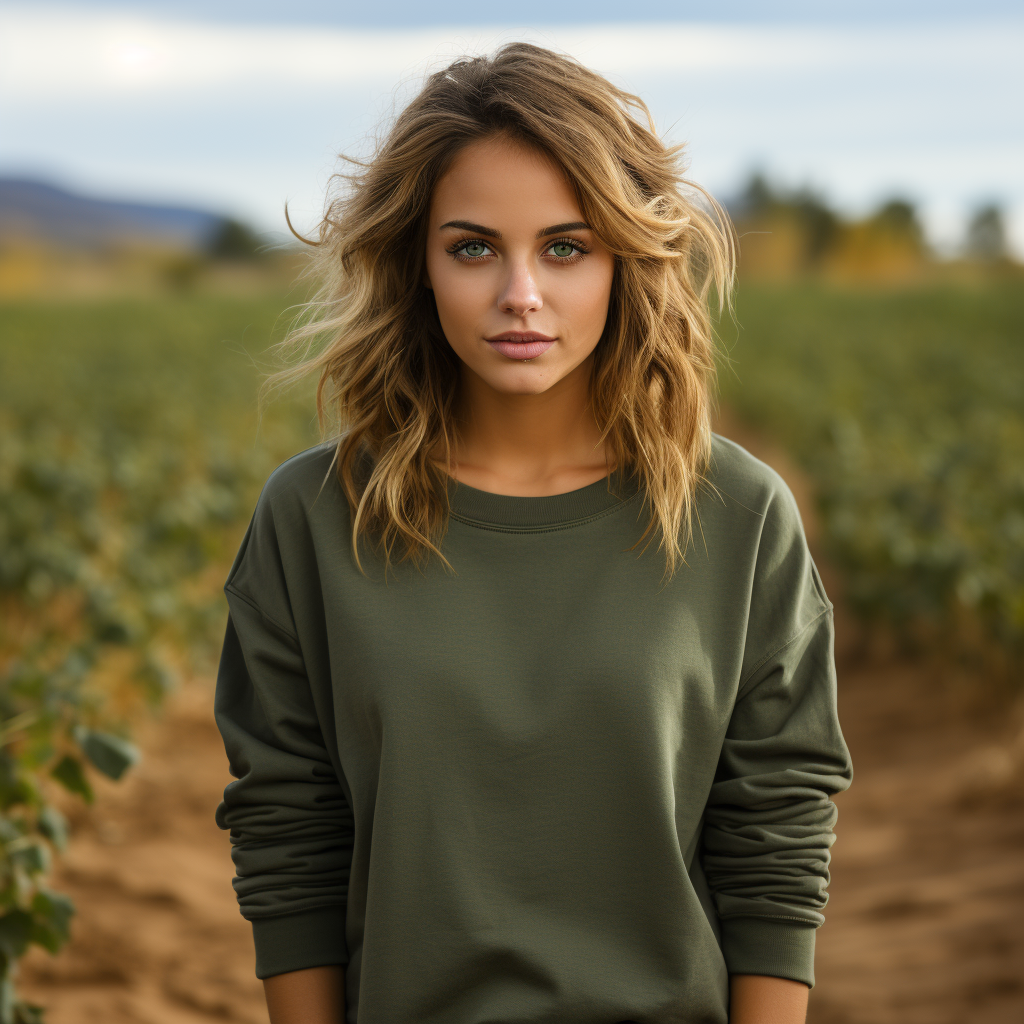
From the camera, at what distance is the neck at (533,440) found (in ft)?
4.97

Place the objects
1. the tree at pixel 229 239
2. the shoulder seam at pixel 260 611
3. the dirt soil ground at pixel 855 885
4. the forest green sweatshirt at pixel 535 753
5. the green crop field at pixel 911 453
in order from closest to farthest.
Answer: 1. the forest green sweatshirt at pixel 535 753
2. the shoulder seam at pixel 260 611
3. the dirt soil ground at pixel 855 885
4. the green crop field at pixel 911 453
5. the tree at pixel 229 239

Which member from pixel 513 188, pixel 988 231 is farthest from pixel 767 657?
pixel 988 231

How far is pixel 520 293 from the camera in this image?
1.36m

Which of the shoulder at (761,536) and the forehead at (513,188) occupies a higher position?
the forehead at (513,188)

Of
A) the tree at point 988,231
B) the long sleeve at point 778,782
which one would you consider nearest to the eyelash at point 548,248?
the long sleeve at point 778,782

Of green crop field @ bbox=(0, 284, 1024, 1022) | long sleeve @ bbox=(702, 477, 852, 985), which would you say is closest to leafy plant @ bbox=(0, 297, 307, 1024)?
green crop field @ bbox=(0, 284, 1024, 1022)

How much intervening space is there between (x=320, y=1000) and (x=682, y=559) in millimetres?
721

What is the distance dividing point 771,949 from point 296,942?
59 cm

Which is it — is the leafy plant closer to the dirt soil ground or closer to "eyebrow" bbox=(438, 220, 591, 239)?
the dirt soil ground

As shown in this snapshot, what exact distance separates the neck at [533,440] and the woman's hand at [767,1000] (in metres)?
0.66

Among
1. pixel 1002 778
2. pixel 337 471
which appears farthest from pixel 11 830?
pixel 1002 778

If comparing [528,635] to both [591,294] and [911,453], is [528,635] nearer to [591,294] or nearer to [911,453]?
[591,294]

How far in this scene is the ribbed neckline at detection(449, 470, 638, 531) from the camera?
1436mm

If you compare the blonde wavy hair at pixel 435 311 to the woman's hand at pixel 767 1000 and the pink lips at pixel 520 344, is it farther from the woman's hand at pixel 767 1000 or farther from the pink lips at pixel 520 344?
the woman's hand at pixel 767 1000
